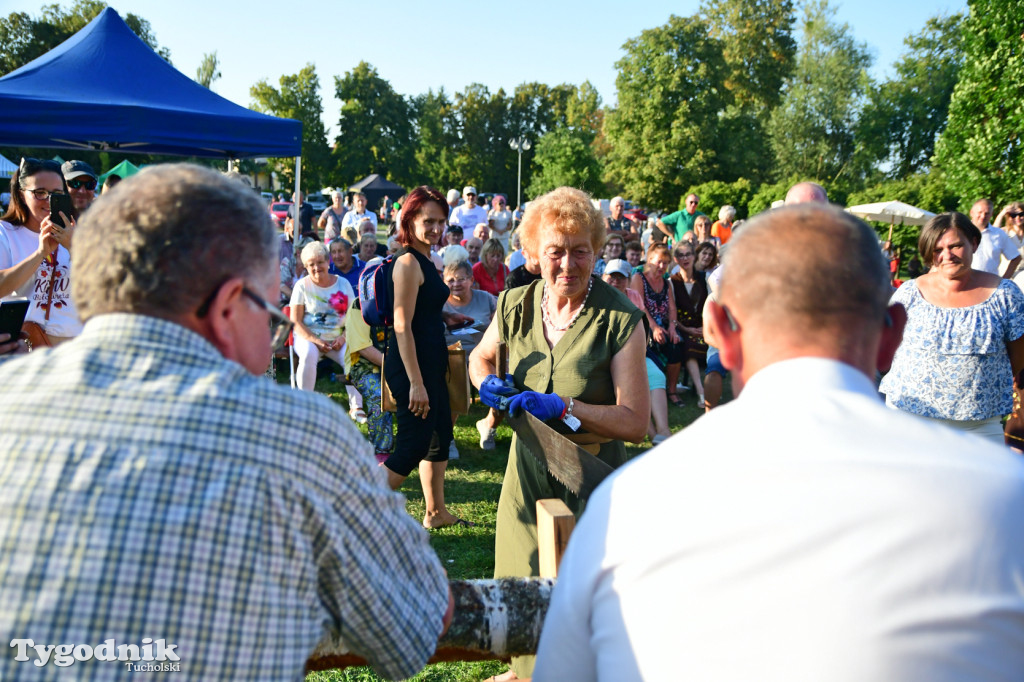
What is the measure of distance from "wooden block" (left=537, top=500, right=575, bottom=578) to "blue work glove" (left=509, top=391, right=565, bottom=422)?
0.83 metres

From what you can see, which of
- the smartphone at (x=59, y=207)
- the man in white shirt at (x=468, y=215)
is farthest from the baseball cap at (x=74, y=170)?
the man in white shirt at (x=468, y=215)

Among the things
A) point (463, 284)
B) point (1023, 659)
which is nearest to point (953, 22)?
point (463, 284)

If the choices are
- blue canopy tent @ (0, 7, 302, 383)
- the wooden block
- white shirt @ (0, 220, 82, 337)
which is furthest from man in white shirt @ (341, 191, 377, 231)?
the wooden block

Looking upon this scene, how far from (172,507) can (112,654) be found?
20 cm

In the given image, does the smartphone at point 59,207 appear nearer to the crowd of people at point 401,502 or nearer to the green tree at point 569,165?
the crowd of people at point 401,502

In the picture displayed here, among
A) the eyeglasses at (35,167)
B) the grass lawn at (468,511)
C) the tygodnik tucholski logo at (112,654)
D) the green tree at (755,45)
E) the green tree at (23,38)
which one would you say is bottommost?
the grass lawn at (468,511)

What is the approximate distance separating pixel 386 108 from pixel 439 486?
49893mm

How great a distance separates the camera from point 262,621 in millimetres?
1020

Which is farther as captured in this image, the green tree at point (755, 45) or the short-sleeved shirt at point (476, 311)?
the green tree at point (755, 45)

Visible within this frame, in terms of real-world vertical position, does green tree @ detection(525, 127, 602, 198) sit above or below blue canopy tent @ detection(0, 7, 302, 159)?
above

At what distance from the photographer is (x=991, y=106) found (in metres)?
13.5

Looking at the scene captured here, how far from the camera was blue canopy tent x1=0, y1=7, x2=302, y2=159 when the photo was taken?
21.6 feet

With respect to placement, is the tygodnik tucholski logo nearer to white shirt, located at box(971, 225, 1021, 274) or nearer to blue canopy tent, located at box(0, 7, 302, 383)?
blue canopy tent, located at box(0, 7, 302, 383)

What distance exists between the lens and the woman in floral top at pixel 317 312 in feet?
23.0
